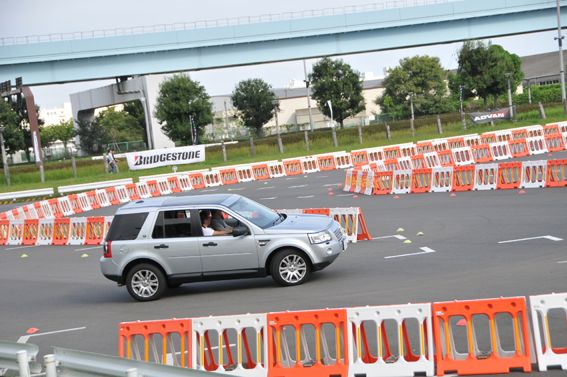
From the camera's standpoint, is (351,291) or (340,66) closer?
(351,291)

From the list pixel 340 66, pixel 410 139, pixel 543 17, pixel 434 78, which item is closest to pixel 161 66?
pixel 340 66

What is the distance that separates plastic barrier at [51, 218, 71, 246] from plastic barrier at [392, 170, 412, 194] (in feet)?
34.8

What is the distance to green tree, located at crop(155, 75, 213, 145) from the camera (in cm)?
6531

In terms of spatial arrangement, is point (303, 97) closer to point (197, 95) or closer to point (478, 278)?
point (197, 95)

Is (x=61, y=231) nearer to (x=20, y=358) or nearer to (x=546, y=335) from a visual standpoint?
(x=20, y=358)

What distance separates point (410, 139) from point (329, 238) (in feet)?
133

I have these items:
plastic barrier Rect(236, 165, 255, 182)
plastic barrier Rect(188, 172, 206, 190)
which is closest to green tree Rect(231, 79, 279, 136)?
plastic barrier Rect(236, 165, 255, 182)

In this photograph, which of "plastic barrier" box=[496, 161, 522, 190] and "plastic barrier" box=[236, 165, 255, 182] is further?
"plastic barrier" box=[236, 165, 255, 182]

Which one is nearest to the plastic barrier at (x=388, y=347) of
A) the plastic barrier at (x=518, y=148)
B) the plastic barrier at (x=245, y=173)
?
the plastic barrier at (x=518, y=148)

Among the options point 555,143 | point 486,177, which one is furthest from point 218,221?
point 555,143

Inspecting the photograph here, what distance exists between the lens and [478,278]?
13336 millimetres

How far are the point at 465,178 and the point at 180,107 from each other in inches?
1618

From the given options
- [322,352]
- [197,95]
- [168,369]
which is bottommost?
[322,352]

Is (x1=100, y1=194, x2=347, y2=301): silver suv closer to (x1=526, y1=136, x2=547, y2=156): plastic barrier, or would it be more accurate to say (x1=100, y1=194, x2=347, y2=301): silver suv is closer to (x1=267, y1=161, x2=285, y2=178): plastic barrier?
(x1=526, y1=136, x2=547, y2=156): plastic barrier
